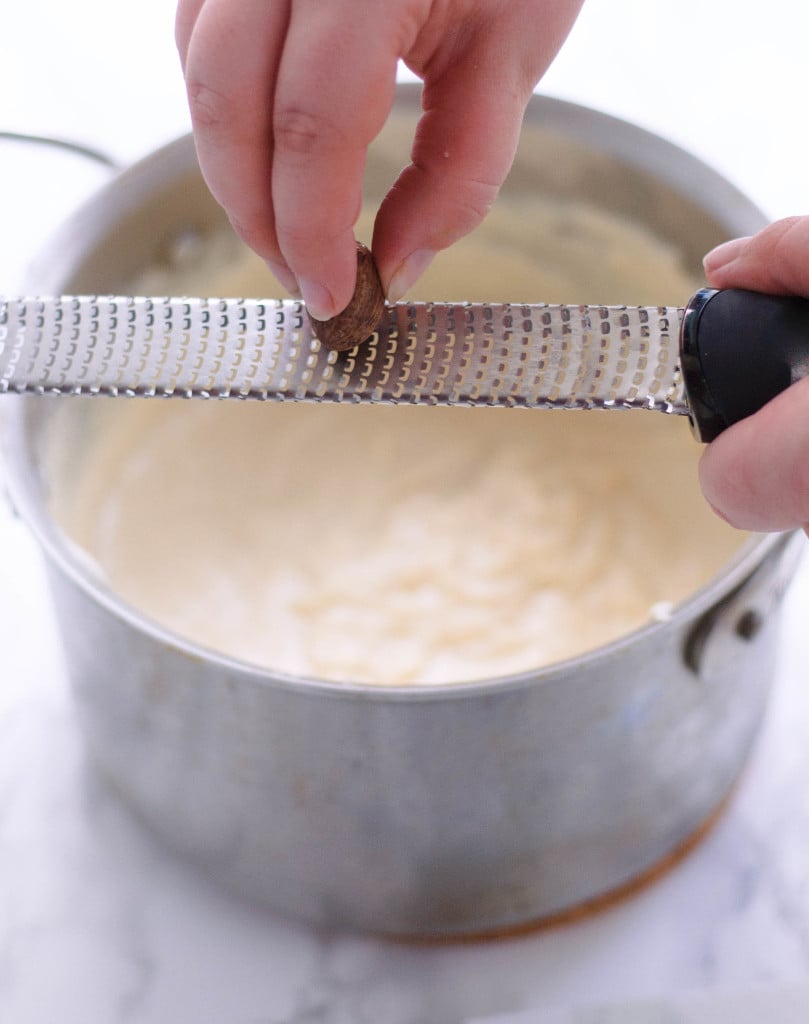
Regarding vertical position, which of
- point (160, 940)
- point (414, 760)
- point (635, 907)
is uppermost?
point (414, 760)

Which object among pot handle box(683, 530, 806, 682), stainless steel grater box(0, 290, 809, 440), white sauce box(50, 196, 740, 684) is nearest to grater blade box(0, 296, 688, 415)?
stainless steel grater box(0, 290, 809, 440)

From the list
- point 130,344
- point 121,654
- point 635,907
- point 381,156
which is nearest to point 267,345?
point 130,344

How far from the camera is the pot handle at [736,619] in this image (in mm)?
554

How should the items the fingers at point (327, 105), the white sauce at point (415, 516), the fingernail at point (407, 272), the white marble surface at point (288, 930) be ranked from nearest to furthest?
the fingers at point (327, 105) → the fingernail at point (407, 272) → the white marble surface at point (288, 930) → the white sauce at point (415, 516)

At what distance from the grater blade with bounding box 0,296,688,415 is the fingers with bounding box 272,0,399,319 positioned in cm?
9

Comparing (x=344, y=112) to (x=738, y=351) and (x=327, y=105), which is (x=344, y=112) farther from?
(x=738, y=351)

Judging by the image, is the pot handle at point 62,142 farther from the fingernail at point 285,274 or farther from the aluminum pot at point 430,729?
the fingernail at point 285,274

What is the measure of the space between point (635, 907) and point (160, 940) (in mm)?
289

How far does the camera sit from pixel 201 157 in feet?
1.52

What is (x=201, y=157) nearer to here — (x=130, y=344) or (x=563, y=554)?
(x=130, y=344)

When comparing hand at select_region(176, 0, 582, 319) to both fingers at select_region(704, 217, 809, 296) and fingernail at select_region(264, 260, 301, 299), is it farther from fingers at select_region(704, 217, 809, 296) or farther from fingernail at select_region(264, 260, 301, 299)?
fingers at select_region(704, 217, 809, 296)

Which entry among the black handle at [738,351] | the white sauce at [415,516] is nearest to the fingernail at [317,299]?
the black handle at [738,351]

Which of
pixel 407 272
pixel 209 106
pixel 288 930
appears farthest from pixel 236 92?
pixel 288 930

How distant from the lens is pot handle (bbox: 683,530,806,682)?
554 millimetres
